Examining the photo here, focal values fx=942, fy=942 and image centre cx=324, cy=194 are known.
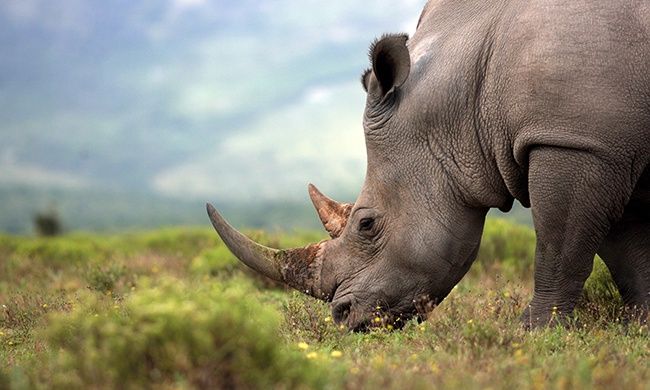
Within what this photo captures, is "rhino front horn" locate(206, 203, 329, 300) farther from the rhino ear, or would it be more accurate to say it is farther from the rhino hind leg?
the rhino hind leg

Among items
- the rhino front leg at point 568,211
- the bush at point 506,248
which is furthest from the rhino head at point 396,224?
the bush at point 506,248

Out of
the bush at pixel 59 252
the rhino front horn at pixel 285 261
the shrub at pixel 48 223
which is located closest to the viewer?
the rhino front horn at pixel 285 261

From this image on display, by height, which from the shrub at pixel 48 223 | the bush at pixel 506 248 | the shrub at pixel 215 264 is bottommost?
the shrub at pixel 48 223

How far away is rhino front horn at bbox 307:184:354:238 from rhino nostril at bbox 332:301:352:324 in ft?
1.87

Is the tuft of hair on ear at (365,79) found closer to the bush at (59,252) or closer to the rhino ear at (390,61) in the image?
the rhino ear at (390,61)

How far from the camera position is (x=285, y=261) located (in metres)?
6.95

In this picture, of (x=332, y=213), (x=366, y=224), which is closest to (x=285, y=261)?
(x=332, y=213)

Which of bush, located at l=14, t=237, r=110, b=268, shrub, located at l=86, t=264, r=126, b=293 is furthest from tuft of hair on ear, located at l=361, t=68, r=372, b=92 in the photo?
bush, located at l=14, t=237, r=110, b=268

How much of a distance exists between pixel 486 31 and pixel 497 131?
0.69 m

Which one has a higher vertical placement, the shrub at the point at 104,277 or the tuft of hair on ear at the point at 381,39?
the tuft of hair on ear at the point at 381,39

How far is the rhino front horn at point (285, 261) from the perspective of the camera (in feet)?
22.6

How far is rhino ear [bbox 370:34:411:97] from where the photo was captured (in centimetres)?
640

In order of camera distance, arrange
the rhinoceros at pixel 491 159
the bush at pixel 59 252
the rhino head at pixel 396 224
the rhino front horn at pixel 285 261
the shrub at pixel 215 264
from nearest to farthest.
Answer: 1. the rhinoceros at pixel 491 159
2. the rhino head at pixel 396 224
3. the rhino front horn at pixel 285 261
4. the shrub at pixel 215 264
5. the bush at pixel 59 252

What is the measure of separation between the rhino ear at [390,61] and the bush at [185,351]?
290 cm
